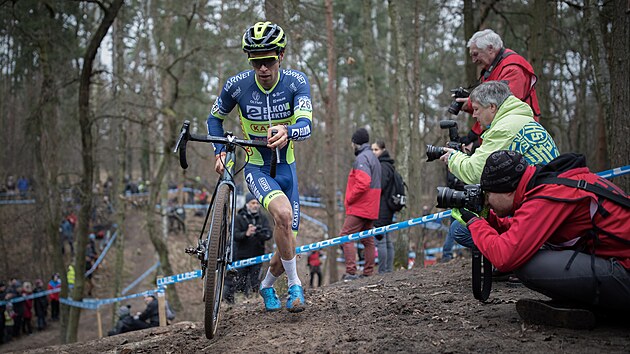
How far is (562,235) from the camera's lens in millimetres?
3848

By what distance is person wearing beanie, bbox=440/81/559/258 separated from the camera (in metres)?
4.71

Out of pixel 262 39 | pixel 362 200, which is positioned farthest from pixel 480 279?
pixel 362 200

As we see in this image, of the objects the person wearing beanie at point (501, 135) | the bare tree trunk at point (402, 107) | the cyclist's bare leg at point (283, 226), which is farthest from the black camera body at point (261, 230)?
the person wearing beanie at point (501, 135)

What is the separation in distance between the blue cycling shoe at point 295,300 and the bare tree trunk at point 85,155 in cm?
874

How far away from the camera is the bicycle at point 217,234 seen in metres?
4.63

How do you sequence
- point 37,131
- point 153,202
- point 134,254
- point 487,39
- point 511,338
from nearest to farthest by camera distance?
point 511,338 → point 487,39 → point 37,131 → point 153,202 → point 134,254

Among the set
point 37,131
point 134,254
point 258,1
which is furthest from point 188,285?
point 258,1

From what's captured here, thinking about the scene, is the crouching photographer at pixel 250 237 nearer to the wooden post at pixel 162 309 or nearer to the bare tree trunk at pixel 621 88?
the wooden post at pixel 162 309

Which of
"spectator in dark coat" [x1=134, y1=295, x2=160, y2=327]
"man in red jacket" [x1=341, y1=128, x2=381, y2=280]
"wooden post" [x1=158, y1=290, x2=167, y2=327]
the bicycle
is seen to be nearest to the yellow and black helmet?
the bicycle

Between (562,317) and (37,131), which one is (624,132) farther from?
(37,131)

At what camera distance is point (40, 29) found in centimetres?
1525

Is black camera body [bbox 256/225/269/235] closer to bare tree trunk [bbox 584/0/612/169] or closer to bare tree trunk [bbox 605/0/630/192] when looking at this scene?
bare tree trunk [bbox 605/0/630/192]

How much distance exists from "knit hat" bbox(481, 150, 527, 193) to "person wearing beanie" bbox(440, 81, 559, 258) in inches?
29.4

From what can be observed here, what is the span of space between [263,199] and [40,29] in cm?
1288
